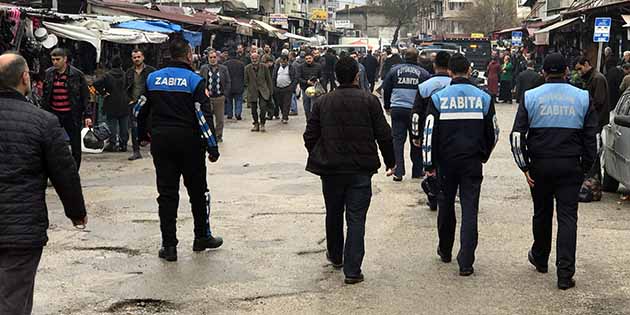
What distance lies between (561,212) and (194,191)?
3030 millimetres

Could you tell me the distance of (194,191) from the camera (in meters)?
7.39

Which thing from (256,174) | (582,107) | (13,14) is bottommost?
(256,174)

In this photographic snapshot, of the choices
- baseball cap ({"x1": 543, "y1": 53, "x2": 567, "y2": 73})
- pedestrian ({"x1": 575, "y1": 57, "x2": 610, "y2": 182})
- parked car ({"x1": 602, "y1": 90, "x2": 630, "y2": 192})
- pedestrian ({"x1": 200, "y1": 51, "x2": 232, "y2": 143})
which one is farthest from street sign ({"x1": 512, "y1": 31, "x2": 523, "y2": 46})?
baseball cap ({"x1": 543, "y1": 53, "x2": 567, "y2": 73})

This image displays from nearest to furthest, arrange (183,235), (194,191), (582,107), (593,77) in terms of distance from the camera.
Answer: (582,107), (194,191), (183,235), (593,77)

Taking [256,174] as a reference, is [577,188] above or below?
above

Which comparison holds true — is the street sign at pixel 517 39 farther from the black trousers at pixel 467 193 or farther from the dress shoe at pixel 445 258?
the black trousers at pixel 467 193

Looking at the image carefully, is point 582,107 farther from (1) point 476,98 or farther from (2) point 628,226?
(2) point 628,226

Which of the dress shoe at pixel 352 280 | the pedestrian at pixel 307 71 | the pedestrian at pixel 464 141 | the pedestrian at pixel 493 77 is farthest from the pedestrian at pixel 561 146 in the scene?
the pedestrian at pixel 493 77

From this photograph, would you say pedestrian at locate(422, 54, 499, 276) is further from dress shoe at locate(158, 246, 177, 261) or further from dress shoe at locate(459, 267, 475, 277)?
dress shoe at locate(158, 246, 177, 261)

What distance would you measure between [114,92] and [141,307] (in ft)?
28.1

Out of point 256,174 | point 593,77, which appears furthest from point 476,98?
point 256,174

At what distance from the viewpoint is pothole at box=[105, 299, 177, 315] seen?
233 inches

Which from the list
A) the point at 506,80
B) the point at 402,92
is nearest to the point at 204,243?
the point at 402,92

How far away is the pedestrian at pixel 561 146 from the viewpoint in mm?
6393
